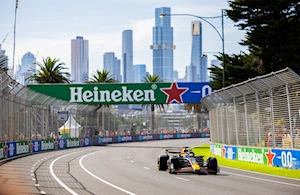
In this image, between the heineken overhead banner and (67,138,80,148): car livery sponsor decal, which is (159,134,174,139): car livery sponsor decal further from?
(67,138,80,148): car livery sponsor decal

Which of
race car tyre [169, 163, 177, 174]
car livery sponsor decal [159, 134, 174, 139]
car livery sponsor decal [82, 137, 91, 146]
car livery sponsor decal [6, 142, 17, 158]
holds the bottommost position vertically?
race car tyre [169, 163, 177, 174]

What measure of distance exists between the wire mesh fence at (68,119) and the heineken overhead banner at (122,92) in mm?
1607

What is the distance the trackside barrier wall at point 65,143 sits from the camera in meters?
37.3

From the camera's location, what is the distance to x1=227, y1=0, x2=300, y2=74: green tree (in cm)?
4350

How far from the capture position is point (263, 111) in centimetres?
2923

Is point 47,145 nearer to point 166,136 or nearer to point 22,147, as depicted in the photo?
point 22,147

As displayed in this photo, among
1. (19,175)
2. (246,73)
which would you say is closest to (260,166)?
(19,175)

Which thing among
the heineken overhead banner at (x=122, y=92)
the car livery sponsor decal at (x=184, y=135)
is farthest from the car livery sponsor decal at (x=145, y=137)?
the heineken overhead banner at (x=122, y=92)

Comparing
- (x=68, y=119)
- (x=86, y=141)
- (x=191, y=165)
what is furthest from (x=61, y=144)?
(x=191, y=165)

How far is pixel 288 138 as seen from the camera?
26.2 metres

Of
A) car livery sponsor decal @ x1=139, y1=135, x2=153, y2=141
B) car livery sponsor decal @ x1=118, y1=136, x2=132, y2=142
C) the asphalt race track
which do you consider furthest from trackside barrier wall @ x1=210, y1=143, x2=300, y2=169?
car livery sponsor decal @ x1=139, y1=135, x2=153, y2=141

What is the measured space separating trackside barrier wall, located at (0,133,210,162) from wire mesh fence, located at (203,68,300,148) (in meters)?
12.4

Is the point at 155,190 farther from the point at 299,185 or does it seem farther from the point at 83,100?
the point at 83,100

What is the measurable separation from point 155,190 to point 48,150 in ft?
108
